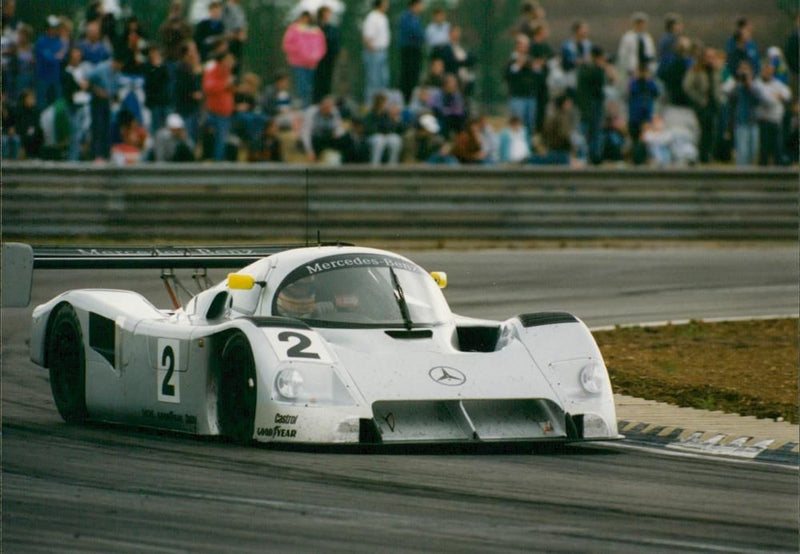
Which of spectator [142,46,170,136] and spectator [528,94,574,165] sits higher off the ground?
spectator [142,46,170,136]

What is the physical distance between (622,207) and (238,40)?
205 inches

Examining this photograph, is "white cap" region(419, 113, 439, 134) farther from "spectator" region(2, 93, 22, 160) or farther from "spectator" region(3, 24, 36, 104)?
"spectator" region(2, 93, 22, 160)

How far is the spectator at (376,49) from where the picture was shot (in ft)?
70.6

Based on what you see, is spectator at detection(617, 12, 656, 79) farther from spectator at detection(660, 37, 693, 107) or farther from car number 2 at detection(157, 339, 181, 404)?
car number 2 at detection(157, 339, 181, 404)

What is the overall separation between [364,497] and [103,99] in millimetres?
14129

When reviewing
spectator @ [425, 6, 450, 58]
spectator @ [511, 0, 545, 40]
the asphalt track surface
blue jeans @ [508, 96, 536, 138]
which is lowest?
the asphalt track surface

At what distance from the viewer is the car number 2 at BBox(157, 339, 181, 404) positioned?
9359 millimetres

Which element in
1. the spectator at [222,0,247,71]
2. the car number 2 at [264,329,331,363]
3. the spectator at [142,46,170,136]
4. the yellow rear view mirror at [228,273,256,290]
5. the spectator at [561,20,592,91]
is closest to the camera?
the car number 2 at [264,329,331,363]

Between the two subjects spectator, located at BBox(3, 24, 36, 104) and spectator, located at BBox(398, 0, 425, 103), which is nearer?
spectator, located at BBox(3, 24, 36, 104)

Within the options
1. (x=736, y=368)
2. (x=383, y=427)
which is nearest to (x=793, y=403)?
(x=736, y=368)

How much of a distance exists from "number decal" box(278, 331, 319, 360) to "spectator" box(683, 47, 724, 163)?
13.9 metres

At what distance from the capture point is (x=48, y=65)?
67.7 feet

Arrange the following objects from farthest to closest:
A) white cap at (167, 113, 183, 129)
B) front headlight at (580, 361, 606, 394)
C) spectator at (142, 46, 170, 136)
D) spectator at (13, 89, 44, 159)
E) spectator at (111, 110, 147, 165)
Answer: spectator at (111, 110, 147, 165) → white cap at (167, 113, 183, 129) → spectator at (142, 46, 170, 136) → spectator at (13, 89, 44, 159) → front headlight at (580, 361, 606, 394)

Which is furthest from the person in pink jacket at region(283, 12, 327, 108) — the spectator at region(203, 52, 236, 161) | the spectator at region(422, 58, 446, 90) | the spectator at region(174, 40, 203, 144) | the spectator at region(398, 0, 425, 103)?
the spectator at region(422, 58, 446, 90)
